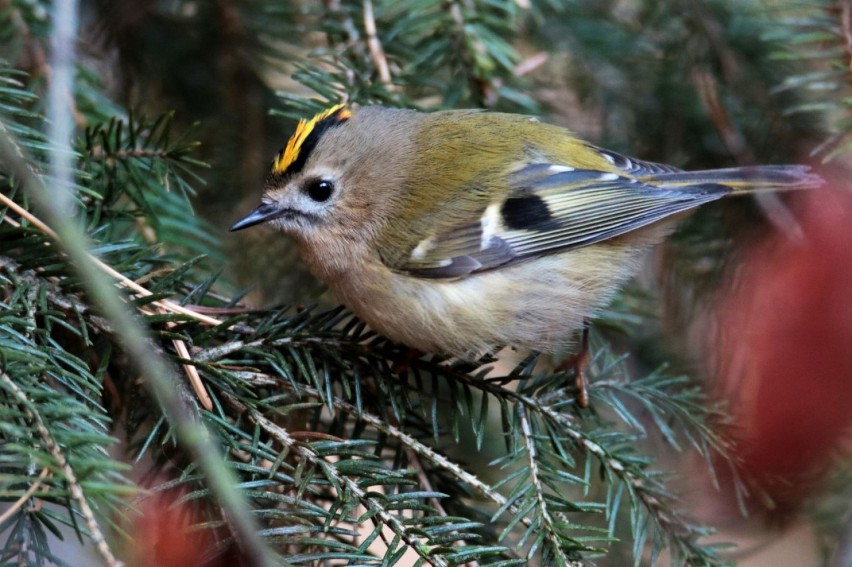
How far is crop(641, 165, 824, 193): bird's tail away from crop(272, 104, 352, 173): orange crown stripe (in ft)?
1.90

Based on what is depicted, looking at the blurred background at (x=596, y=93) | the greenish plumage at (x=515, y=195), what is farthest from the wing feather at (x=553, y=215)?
the blurred background at (x=596, y=93)

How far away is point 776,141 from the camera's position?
1457mm

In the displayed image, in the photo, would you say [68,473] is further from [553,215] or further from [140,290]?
[553,215]

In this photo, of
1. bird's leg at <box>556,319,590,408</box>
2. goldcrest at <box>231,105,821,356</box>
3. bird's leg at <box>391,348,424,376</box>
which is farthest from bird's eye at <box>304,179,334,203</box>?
bird's leg at <box>556,319,590,408</box>

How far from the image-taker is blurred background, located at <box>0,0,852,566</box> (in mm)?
1169

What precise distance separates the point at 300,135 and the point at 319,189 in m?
0.15

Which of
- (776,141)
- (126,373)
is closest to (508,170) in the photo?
(776,141)

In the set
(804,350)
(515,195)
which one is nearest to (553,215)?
(515,195)

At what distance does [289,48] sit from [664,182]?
2.75ft

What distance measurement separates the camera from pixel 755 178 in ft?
3.99

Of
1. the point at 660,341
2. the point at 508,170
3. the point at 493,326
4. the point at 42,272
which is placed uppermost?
the point at 42,272

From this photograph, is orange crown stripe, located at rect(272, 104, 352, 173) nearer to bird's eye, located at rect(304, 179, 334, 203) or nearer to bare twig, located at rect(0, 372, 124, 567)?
bird's eye, located at rect(304, 179, 334, 203)

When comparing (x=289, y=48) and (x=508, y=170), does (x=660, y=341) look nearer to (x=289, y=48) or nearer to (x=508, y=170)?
(x=508, y=170)

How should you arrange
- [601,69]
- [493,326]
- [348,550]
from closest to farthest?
[348,550] → [493,326] → [601,69]
